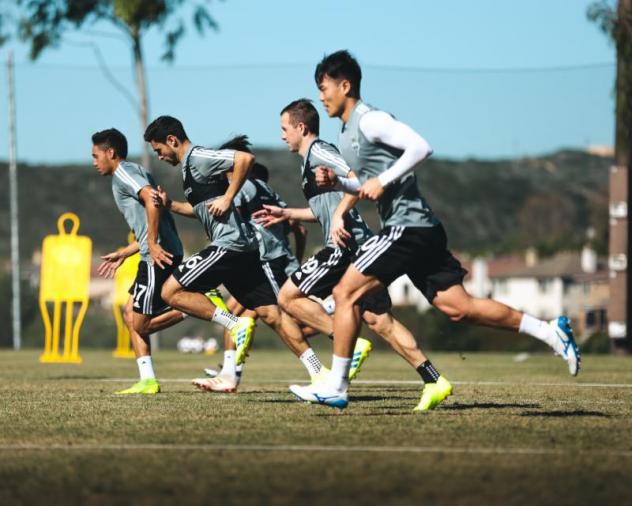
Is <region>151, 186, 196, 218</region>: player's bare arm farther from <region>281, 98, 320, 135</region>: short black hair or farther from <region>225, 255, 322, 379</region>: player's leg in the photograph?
<region>281, 98, 320, 135</region>: short black hair

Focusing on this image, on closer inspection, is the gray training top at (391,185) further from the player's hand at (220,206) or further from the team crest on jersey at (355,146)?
the player's hand at (220,206)

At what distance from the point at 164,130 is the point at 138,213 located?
836 millimetres

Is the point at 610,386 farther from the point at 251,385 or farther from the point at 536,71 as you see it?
the point at 536,71

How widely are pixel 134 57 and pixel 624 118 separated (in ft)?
37.2

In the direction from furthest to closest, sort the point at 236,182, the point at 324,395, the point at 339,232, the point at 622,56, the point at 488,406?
the point at 622,56 → the point at 236,182 → the point at 488,406 → the point at 339,232 → the point at 324,395

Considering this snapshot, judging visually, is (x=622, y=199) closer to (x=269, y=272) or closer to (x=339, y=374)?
(x=269, y=272)

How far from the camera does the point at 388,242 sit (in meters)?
7.70

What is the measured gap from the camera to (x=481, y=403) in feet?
29.9

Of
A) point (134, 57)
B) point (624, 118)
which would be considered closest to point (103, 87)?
point (134, 57)

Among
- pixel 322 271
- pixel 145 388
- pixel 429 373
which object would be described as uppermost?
pixel 322 271

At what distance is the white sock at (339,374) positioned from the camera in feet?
25.3

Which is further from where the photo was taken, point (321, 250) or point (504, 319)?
point (321, 250)

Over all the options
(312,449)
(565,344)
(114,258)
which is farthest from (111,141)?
(312,449)

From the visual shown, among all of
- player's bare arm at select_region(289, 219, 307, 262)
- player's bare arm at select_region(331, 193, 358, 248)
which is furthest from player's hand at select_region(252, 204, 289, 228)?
player's bare arm at select_region(289, 219, 307, 262)
